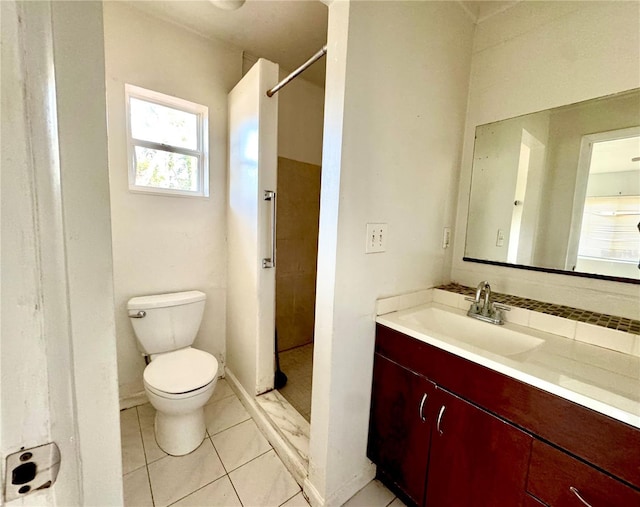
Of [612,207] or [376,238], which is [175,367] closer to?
[376,238]

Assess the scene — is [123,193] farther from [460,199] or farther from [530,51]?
[530,51]

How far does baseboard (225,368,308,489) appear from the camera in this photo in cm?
136

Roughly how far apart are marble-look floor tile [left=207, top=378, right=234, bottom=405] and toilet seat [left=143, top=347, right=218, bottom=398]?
0.44 meters

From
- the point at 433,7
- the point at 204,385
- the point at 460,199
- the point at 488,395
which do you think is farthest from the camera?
the point at 460,199

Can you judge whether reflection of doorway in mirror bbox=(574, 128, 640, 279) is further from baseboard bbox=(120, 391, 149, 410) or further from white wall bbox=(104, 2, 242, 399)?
baseboard bbox=(120, 391, 149, 410)

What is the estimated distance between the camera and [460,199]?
163 cm

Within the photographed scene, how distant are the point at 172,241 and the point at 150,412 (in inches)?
45.2

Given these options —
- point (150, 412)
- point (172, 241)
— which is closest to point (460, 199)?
point (172, 241)

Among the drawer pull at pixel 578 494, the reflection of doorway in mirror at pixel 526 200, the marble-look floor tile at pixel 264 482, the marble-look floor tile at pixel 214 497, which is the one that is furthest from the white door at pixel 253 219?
the drawer pull at pixel 578 494

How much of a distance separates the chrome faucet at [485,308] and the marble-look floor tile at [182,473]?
4.96ft

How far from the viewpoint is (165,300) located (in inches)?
68.8

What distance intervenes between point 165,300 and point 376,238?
1403 mm

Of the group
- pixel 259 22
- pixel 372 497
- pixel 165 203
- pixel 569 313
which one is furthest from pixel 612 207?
pixel 165 203

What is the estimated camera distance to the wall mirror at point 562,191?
110 centimetres
